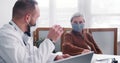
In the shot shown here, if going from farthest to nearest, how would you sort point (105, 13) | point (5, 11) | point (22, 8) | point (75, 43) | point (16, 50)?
point (105, 13) < point (5, 11) < point (75, 43) < point (22, 8) < point (16, 50)

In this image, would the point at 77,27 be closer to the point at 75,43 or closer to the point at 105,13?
the point at 75,43

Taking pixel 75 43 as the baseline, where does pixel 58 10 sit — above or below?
above

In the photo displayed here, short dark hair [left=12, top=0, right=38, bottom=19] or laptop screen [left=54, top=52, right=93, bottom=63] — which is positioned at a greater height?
short dark hair [left=12, top=0, right=38, bottom=19]

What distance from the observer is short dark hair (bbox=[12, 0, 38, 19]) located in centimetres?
145

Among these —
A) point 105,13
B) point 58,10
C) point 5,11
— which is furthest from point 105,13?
point 5,11

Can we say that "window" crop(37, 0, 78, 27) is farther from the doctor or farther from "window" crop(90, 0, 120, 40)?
the doctor

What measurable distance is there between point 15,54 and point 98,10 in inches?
106

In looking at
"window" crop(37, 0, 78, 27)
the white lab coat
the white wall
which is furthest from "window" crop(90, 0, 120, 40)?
the white lab coat

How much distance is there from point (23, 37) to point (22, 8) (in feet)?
0.69

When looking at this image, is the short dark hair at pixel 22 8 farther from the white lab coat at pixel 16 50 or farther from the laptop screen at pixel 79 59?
the laptop screen at pixel 79 59

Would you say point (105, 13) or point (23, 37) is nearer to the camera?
point (23, 37)

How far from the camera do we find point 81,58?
138 centimetres

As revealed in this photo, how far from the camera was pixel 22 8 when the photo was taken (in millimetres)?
1453

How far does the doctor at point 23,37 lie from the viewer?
1.30m
